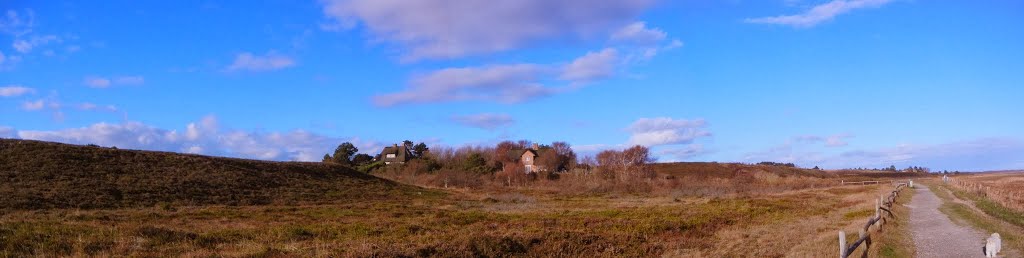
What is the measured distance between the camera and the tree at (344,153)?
108 metres

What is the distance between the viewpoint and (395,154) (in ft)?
392

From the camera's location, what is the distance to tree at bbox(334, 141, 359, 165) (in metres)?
108

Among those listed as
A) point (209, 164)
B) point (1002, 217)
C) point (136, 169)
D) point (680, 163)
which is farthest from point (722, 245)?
point (680, 163)

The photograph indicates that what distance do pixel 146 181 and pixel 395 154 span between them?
3005 inches

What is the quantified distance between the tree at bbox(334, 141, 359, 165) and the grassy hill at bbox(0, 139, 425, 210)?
147 ft

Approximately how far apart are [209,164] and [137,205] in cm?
1929

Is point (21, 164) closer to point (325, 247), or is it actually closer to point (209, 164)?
point (209, 164)

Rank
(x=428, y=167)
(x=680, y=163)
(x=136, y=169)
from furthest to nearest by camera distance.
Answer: (x=680, y=163), (x=428, y=167), (x=136, y=169)

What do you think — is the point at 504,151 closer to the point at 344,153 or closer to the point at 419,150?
the point at 419,150

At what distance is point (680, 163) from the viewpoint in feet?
391

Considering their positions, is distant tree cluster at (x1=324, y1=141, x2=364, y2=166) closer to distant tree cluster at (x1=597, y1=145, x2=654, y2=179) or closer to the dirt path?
distant tree cluster at (x1=597, y1=145, x2=654, y2=179)

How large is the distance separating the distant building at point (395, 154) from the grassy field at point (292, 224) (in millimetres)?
58396

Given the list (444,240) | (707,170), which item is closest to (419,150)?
(707,170)

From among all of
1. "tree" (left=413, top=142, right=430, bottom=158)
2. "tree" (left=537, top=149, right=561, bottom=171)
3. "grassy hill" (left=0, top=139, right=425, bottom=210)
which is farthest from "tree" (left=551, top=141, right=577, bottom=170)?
"grassy hill" (left=0, top=139, right=425, bottom=210)
